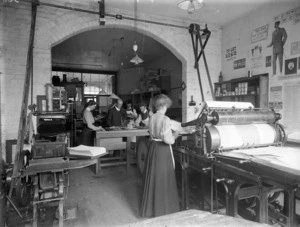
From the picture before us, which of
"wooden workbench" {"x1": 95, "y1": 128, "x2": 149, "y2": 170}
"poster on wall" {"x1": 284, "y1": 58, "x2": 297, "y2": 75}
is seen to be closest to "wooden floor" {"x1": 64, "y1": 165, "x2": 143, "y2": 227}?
"wooden workbench" {"x1": 95, "y1": 128, "x2": 149, "y2": 170}

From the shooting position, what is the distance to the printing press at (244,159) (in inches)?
62.2

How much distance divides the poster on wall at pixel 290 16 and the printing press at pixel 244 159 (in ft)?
9.70

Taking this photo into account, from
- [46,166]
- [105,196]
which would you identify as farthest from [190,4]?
[105,196]

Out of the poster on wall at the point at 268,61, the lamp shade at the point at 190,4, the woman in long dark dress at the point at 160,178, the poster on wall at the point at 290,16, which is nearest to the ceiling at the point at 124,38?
the poster on wall at the point at 290,16

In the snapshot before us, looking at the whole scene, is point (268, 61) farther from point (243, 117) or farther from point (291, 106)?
point (243, 117)

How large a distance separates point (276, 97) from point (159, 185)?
3592 mm

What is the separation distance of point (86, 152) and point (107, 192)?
179 cm

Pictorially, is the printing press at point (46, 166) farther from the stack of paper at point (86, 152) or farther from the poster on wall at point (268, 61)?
the poster on wall at point (268, 61)

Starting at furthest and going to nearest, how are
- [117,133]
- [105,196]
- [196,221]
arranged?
[117,133] → [105,196] → [196,221]

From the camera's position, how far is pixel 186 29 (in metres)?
5.93

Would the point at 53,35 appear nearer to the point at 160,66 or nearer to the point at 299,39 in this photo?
the point at 299,39

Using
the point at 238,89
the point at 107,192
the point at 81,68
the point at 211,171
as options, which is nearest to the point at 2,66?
the point at 107,192

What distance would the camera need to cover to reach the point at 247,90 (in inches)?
200

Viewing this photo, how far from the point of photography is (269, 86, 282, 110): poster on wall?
15.0 ft
